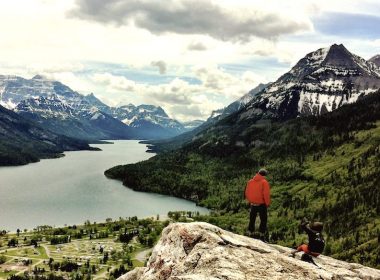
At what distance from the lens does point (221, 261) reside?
2820 cm

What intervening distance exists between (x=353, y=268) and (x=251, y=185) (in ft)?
36.7

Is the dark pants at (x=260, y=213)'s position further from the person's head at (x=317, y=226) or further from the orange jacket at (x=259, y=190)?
the person's head at (x=317, y=226)

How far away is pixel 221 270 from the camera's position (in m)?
27.3

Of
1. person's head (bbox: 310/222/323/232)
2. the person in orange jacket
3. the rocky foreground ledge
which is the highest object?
the person in orange jacket

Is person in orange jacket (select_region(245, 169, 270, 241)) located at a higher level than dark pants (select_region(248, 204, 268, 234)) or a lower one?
higher

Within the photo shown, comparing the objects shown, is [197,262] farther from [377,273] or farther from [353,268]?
[377,273]

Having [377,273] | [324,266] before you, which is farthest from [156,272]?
[377,273]

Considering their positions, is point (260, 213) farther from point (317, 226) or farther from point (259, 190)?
point (317, 226)

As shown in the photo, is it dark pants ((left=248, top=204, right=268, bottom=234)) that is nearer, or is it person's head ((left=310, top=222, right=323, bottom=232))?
person's head ((left=310, top=222, right=323, bottom=232))

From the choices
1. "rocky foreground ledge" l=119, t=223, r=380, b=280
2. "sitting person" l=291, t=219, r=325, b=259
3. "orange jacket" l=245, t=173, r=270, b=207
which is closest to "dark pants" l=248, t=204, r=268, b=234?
"orange jacket" l=245, t=173, r=270, b=207

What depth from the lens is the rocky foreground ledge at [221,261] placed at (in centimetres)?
2772

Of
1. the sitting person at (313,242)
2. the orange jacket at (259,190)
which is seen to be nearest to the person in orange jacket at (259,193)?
the orange jacket at (259,190)

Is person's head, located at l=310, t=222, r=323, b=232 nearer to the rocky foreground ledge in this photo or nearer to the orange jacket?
the rocky foreground ledge

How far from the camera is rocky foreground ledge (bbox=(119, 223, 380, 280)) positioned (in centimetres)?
2772
